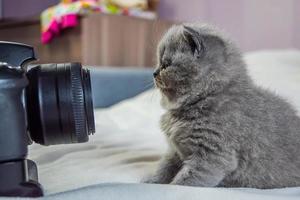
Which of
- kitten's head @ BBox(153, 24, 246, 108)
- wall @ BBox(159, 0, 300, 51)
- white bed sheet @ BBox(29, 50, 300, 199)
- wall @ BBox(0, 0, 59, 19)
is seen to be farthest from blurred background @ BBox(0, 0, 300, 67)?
kitten's head @ BBox(153, 24, 246, 108)

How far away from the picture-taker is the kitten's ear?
2.50ft

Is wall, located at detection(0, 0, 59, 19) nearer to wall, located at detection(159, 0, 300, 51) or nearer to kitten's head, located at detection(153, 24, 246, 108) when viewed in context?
wall, located at detection(159, 0, 300, 51)

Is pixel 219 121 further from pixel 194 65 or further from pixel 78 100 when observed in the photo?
pixel 78 100

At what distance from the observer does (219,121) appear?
0.74m

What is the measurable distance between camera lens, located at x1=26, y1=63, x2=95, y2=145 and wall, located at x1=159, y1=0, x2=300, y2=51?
1.05 metres

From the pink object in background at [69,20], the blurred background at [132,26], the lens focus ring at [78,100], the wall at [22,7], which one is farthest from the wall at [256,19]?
the wall at [22,7]

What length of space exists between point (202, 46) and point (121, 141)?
1.69 ft

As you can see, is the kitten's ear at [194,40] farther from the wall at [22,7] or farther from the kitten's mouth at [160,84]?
the wall at [22,7]

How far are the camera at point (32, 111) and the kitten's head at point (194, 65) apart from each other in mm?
160

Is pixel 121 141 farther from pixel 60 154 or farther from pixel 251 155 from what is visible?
pixel 251 155

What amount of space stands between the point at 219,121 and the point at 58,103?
0.26m

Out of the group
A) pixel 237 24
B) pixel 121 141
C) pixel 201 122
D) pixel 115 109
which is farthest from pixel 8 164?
pixel 237 24

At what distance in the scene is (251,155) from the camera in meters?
0.75

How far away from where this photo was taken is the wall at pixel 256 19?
178 centimetres
